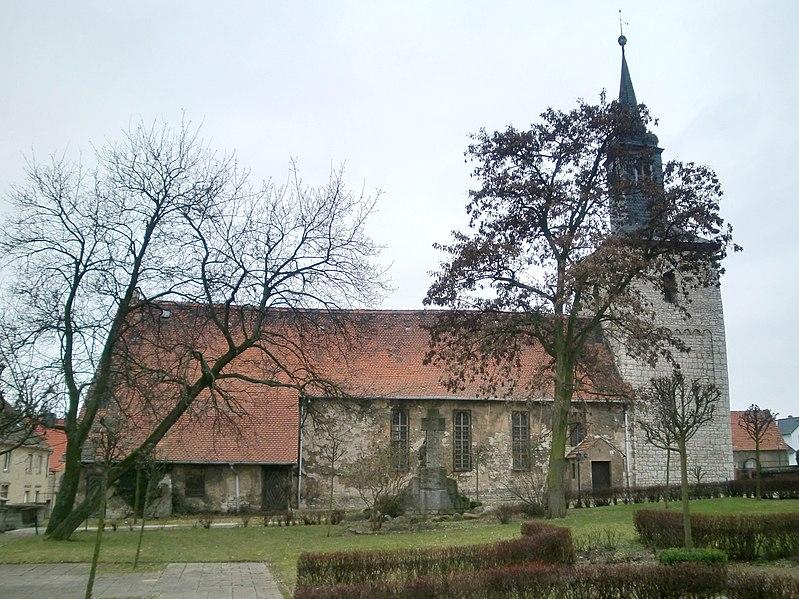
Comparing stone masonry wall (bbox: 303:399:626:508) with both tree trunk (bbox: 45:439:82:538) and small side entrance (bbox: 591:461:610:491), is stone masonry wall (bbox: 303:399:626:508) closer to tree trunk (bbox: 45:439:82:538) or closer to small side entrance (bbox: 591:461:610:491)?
small side entrance (bbox: 591:461:610:491)

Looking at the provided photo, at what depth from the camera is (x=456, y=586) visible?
9.23 m

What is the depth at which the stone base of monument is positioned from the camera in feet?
78.0

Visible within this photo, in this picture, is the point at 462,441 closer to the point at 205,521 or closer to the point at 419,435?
the point at 419,435

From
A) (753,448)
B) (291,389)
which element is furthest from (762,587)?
Answer: (753,448)

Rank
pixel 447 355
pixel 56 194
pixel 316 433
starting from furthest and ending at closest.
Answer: pixel 316 433
pixel 447 355
pixel 56 194

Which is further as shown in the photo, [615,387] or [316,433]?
[316,433]

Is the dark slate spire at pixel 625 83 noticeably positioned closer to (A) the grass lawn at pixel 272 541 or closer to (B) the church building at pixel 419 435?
(B) the church building at pixel 419 435

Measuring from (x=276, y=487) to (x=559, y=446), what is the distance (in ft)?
41.5

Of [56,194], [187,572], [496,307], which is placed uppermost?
[56,194]

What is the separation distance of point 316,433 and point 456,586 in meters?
21.9

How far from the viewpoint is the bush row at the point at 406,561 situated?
11.1 meters

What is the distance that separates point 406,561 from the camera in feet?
37.7

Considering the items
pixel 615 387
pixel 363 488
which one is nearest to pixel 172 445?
pixel 363 488

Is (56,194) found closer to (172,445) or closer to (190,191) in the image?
(190,191)
